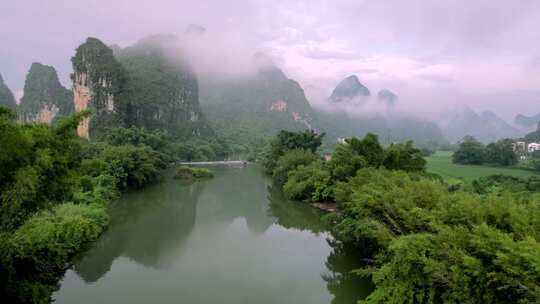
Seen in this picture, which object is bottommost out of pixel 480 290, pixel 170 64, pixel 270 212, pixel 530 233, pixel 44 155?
pixel 270 212

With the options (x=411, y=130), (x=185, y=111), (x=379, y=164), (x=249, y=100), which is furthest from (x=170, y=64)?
(x=411, y=130)

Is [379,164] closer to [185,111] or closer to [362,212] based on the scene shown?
[362,212]

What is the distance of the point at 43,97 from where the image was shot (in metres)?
53.0

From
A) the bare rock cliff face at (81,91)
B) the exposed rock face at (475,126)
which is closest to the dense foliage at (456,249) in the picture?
the bare rock cliff face at (81,91)

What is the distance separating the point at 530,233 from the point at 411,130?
12072 centimetres

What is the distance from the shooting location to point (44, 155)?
594 centimetres

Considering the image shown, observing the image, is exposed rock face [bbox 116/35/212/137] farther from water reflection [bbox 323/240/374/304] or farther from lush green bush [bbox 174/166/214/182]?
water reflection [bbox 323/240/374/304]

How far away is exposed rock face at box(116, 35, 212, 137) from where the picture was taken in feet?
170

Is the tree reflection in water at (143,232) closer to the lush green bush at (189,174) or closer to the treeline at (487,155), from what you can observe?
the lush green bush at (189,174)

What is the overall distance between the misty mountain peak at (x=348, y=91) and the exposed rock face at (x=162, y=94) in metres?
75.6

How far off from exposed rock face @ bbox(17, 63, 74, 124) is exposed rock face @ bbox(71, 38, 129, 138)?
9031 millimetres

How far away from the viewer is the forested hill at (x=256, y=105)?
246 ft

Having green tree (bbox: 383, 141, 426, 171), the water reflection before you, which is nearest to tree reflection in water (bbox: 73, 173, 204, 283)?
the water reflection

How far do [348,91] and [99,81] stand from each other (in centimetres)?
10637
